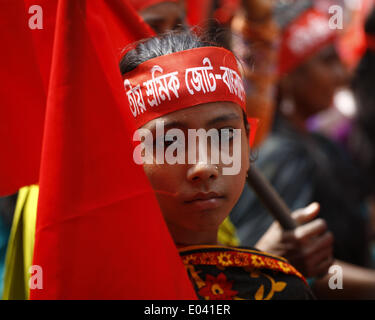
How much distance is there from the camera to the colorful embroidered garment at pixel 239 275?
1192mm

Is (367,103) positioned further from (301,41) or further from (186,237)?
(186,237)

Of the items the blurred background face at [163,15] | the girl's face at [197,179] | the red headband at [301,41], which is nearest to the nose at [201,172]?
the girl's face at [197,179]

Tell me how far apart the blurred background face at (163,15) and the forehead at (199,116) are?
0.93 m

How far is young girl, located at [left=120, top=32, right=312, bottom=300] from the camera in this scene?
3.66 ft

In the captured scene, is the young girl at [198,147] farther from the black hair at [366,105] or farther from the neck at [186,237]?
the black hair at [366,105]

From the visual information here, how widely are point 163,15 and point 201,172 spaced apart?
1116 mm

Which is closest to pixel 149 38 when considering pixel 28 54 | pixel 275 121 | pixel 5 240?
pixel 28 54

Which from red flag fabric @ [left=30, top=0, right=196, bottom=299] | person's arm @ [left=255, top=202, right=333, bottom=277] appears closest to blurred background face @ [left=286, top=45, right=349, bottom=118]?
person's arm @ [left=255, top=202, right=333, bottom=277]

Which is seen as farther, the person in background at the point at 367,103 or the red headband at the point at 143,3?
the person in background at the point at 367,103

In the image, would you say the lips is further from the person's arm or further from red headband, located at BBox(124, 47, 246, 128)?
the person's arm

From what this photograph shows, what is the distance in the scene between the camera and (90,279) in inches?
A: 38.5

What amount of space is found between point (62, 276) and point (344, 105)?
174 inches

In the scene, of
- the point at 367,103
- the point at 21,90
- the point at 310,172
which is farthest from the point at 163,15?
the point at 367,103

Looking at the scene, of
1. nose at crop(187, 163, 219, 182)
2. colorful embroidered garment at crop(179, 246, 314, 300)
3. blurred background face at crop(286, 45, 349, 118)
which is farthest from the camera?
blurred background face at crop(286, 45, 349, 118)
